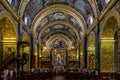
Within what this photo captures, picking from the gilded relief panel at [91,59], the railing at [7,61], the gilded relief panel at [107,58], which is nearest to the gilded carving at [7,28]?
the railing at [7,61]

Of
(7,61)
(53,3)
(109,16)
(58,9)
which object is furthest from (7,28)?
(58,9)

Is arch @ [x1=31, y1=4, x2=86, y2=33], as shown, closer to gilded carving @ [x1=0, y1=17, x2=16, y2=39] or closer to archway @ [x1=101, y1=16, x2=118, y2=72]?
gilded carving @ [x1=0, y1=17, x2=16, y2=39]

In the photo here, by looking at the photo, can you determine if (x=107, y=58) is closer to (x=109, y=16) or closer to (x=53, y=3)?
(x=109, y=16)

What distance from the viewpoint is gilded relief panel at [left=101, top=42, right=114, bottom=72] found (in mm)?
27766

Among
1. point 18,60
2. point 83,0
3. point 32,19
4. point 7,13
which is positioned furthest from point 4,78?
point 32,19

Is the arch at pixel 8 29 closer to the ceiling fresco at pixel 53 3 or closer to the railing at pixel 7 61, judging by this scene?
the railing at pixel 7 61

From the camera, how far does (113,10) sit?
22.8 metres

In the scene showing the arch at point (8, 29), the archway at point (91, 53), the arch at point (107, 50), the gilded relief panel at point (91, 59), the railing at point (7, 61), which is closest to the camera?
the railing at point (7, 61)

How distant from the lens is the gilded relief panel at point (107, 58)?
27766mm

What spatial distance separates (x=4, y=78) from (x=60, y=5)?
80.5 ft

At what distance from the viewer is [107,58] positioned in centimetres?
2783

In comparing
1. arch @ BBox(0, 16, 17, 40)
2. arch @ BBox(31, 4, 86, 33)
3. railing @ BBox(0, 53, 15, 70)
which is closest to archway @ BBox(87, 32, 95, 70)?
arch @ BBox(31, 4, 86, 33)

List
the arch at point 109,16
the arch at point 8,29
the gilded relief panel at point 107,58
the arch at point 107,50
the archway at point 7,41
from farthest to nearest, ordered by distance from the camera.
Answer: the gilded relief panel at point 107,58
the arch at point 107,50
the archway at point 7,41
the arch at point 8,29
the arch at point 109,16

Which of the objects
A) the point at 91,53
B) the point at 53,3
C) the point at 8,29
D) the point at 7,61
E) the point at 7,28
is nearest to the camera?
the point at 7,61
